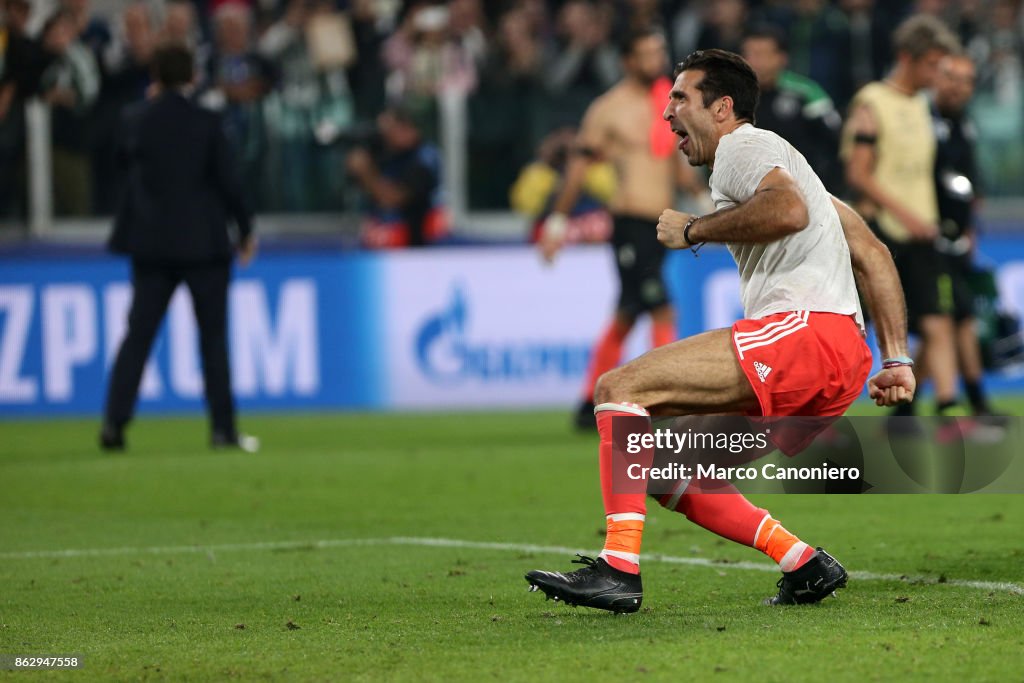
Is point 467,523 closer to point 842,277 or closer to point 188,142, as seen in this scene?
point 842,277

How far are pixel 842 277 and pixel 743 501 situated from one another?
0.78 metres

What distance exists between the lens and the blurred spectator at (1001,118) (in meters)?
17.6

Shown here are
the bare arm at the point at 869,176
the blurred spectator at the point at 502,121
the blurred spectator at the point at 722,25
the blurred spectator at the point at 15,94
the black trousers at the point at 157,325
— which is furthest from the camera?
the blurred spectator at the point at 722,25

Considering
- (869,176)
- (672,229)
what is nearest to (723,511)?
(672,229)

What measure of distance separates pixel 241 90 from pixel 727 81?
11.3 meters

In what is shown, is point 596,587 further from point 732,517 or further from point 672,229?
point 672,229

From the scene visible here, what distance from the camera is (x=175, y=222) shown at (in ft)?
40.3

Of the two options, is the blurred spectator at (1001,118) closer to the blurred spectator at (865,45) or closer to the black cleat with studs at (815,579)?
the blurred spectator at (865,45)

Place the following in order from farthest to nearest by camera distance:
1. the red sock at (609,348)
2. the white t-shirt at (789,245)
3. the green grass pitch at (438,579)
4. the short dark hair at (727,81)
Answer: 1. the red sock at (609,348)
2. the short dark hair at (727,81)
3. the white t-shirt at (789,245)
4. the green grass pitch at (438,579)

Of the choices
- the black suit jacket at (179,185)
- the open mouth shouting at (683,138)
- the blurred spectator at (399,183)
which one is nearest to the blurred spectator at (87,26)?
the blurred spectator at (399,183)

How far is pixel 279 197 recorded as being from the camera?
666 inches

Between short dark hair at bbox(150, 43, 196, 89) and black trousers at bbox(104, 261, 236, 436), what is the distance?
1.18m

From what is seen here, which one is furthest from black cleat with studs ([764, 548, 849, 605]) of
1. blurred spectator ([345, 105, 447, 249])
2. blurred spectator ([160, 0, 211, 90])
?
Result: blurred spectator ([345, 105, 447, 249])

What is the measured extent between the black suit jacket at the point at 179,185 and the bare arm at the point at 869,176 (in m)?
3.83
